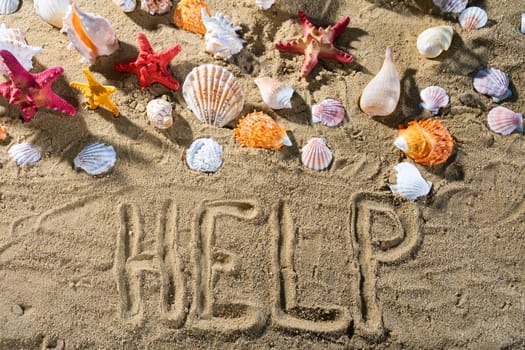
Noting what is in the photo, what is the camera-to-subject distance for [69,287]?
2.29 meters

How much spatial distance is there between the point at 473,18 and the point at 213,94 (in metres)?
1.60

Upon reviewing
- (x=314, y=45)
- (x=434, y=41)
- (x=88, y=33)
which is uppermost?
(x=434, y=41)

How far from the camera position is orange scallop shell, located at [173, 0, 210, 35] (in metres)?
2.61

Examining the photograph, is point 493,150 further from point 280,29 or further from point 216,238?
point 216,238

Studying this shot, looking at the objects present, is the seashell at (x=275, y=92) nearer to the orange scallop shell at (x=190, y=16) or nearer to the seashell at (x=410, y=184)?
the orange scallop shell at (x=190, y=16)

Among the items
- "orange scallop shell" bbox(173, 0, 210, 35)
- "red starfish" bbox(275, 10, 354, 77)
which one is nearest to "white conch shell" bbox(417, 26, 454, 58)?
"red starfish" bbox(275, 10, 354, 77)

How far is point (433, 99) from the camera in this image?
2592 mm

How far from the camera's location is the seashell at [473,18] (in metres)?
2.72

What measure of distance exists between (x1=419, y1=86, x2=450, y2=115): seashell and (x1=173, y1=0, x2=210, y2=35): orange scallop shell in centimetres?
130

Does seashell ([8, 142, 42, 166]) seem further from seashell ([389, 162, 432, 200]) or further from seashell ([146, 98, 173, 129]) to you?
seashell ([389, 162, 432, 200])

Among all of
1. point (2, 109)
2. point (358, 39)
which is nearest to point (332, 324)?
point (358, 39)

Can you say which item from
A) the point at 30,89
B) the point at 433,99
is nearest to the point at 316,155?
the point at 433,99

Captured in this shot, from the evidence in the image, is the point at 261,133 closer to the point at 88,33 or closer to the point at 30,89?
the point at 88,33

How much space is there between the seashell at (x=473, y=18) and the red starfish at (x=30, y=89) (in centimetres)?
227
